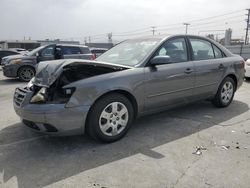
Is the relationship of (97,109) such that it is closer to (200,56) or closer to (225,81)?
(200,56)

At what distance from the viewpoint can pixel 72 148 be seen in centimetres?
353

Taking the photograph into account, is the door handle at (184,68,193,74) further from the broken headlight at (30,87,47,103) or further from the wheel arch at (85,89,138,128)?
the broken headlight at (30,87,47,103)

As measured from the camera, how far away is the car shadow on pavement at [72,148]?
114 inches

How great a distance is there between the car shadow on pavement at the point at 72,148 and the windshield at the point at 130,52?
1153 millimetres

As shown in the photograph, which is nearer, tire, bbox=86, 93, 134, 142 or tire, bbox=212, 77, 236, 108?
tire, bbox=86, 93, 134, 142

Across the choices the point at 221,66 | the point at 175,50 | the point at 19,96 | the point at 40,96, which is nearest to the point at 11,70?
the point at 19,96

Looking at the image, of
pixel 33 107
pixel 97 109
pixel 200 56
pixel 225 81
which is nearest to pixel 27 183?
pixel 33 107

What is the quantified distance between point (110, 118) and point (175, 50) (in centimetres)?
181

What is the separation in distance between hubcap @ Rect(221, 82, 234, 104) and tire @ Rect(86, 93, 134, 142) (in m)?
2.58

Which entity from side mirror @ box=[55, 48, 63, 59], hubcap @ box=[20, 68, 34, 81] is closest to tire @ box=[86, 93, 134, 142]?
side mirror @ box=[55, 48, 63, 59]

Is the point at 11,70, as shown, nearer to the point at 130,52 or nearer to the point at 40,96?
the point at 130,52

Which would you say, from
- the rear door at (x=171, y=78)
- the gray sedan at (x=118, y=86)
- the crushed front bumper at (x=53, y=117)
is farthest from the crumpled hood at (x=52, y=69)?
the rear door at (x=171, y=78)

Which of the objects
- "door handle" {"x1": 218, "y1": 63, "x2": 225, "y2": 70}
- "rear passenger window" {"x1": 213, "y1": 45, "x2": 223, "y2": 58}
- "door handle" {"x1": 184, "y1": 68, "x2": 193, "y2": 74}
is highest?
"rear passenger window" {"x1": 213, "y1": 45, "x2": 223, "y2": 58}

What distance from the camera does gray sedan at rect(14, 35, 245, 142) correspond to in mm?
3242
